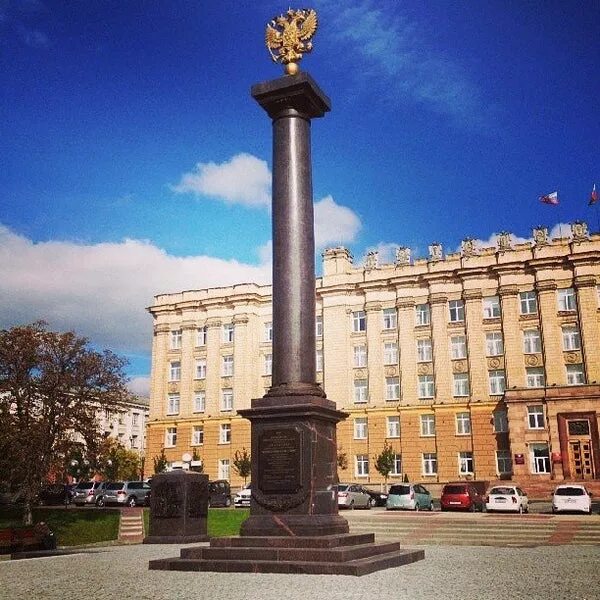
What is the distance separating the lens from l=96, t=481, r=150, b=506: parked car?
4219cm

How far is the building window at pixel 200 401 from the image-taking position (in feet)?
202

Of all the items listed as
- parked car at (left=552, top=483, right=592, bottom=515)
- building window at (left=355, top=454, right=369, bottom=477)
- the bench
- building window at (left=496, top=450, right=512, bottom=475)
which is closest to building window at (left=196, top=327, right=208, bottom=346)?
building window at (left=355, top=454, right=369, bottom=477)

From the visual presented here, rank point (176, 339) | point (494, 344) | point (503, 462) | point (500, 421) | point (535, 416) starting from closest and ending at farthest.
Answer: point (535, 416)
point (503, 462)
point (500, 421)
point (494, 344)
point (176, 339)

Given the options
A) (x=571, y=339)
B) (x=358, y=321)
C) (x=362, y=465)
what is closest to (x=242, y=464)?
(x=362, y=465)

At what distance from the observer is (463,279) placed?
53.5 metres

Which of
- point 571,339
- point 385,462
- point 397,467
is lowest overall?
point 397,467

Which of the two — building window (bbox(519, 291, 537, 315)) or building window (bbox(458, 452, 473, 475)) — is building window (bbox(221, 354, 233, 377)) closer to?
building window (bbox(458, 452, 473, 475))

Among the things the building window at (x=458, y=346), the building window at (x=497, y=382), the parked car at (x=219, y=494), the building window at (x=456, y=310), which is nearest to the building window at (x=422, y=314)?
the building window at (x=456, y=310)

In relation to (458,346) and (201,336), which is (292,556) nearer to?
(458,346)

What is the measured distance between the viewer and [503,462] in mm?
49281

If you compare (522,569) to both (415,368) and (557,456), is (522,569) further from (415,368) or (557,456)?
(415,368)

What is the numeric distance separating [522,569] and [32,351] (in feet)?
73.3

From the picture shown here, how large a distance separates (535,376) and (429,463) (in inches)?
405

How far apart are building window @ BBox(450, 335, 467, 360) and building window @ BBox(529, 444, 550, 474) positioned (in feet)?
29.7
